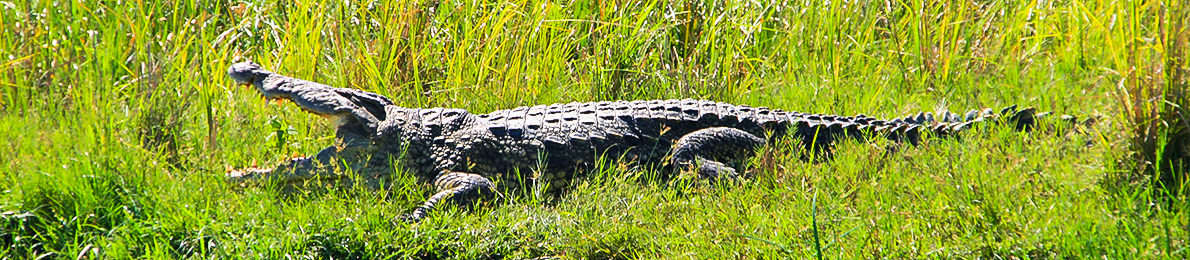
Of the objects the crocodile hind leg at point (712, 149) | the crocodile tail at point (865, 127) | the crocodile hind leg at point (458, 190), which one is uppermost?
the crocodile tail at point (865, 127)

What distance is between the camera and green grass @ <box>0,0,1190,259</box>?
8.76 feet

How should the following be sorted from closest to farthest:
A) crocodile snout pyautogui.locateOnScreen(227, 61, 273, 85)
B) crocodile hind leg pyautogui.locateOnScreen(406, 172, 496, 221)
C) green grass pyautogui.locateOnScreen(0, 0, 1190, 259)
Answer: green grass pyautogui.locateOnScreen(0, 0, 1190, 259)
crocodile hind leg pyautogui.locateOnScreen(406, 172, 496, 221)
crocodile snout pyautogui.locateOnScreen(227, 61, 273, 85)

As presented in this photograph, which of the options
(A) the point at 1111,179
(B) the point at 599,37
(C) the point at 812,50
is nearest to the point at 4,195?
(B) the point at 599,37

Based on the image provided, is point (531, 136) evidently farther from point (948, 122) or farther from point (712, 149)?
point (948, 122)

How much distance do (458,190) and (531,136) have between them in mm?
452

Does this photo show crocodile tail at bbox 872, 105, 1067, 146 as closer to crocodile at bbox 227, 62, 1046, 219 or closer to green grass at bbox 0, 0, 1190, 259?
crocodile at bbox 227, 62, 1046, 219

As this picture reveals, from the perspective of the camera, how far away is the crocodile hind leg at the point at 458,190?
3529 millimetres

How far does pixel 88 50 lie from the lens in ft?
14.6

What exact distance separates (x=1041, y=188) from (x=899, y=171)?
1.97 ft

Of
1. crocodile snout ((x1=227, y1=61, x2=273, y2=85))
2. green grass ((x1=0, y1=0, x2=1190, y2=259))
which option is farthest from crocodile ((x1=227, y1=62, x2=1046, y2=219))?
green grass ((x1=0, y1=0, x2=1190, y2=259))

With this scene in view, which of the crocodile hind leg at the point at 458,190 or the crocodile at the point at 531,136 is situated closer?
the crocodile hind leg at the point at 458,190

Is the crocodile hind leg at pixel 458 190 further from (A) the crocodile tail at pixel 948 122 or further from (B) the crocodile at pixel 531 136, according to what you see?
(A) the crocodile tail at pixel 948 122

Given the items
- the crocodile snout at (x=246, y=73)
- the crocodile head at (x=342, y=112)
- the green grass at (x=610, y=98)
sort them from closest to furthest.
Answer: the green grass at (x=610, y=98) < the crocodile head at (x=342, y=112) < the crocodile snout at (x=246, y=73)

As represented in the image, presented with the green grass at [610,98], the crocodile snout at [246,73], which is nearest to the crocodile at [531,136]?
the crocodile snout at [246,73]
